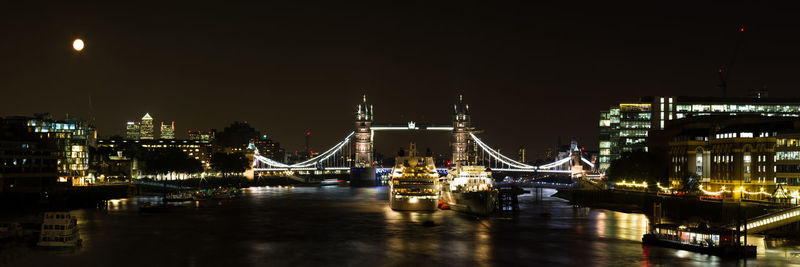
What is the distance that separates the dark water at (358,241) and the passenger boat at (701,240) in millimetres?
857

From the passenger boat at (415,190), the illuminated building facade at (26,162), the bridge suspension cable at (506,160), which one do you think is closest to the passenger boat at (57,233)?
the illuminated building facade at (26,162)

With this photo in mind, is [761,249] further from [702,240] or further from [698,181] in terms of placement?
[698,181]

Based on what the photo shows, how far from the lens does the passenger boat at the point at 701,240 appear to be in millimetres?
47219

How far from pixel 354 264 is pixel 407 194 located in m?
42.2

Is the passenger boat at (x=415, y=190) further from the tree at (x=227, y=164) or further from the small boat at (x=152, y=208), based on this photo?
the tree at (x=227, y=164)

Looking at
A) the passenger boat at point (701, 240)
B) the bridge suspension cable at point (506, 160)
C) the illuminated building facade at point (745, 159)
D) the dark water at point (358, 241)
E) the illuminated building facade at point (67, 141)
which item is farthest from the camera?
the bridge suspension cable at point (506, 160)

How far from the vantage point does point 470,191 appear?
86688mm

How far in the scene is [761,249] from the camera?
49.4 m

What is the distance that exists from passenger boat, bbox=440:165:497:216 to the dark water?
6.34 feet

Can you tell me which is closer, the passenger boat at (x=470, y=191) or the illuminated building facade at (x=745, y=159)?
the illuminated building facade at (x=745, y=159)

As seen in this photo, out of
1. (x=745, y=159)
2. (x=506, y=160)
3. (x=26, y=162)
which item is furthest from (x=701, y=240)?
(x=506, y=160)

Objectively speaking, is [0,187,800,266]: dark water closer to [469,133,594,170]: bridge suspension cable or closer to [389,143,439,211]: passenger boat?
[389,143,439,211]: passenger boat

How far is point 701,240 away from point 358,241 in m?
24.1

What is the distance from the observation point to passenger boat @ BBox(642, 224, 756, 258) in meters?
47.2
